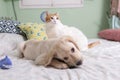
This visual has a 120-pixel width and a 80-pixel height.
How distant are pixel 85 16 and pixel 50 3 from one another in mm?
511

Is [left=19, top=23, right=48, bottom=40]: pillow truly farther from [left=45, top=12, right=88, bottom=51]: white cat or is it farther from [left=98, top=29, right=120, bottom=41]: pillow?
[left=98, top=29, right=120, bottom=41]: pillow

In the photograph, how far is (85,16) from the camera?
2877 mm

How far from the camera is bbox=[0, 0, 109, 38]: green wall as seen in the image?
2736 mm

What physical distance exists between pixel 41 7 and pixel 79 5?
0.50m

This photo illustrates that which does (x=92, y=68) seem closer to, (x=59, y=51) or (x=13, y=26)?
(x=59, y=51)

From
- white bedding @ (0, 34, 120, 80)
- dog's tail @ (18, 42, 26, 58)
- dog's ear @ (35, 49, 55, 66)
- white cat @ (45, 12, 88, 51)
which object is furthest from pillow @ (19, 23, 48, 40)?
dog's ear @ (35, 49, 55, 66)

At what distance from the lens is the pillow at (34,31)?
197 cm

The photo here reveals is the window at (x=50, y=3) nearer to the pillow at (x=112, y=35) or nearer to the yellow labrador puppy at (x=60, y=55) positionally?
the pillow at (x=112, y=35)

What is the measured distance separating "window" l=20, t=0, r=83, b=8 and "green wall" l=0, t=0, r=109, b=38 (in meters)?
0.05

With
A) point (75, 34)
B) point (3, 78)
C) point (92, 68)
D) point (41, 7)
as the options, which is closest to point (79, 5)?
point (41, 7)

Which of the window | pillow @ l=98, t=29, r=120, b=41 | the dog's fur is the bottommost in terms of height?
pillow @ l=98, t=29, r=120, b=41

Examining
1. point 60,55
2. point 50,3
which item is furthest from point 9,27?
point 60,55

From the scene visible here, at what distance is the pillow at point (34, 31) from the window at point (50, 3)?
0.66 meters

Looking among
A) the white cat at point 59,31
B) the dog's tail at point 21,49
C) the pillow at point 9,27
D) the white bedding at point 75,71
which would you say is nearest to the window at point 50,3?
the pillow at point 9,27
